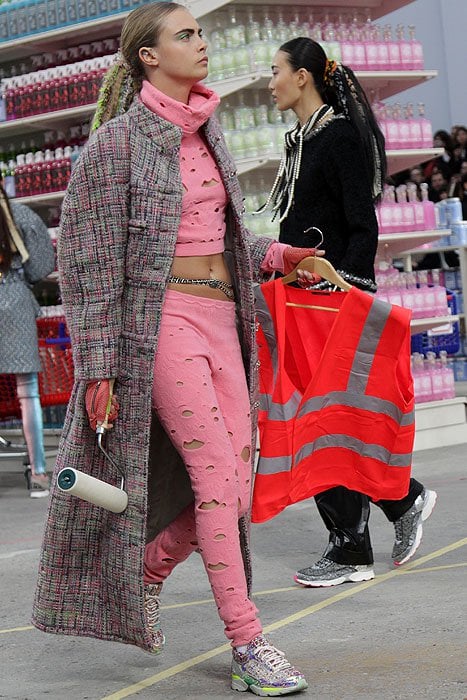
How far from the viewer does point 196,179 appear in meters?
3.37

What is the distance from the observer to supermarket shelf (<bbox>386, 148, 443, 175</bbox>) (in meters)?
8.11

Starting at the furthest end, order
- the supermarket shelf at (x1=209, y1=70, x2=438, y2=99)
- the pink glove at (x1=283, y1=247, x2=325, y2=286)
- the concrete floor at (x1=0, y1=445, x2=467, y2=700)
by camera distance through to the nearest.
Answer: the supermarket shelf at (x1=209, y1=70, x2=438, y2=99), the pink glove at (x1=283, y1=247, x2=325, y2=286), the concrete floor at (x1=0, y1=445, x2=467, y2=700)

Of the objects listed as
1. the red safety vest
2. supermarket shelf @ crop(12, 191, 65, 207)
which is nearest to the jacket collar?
the red safety vest

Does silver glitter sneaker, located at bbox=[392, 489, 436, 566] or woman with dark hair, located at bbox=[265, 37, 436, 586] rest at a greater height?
woman with dark hair, located at bbox=[265, 37, 436, 586]

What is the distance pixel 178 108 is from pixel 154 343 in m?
0.54

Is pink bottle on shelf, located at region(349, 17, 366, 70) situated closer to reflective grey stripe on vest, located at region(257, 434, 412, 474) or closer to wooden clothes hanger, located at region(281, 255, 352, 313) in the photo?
reflective grey stripe on vest, located at region(257, 434, 412, 474)

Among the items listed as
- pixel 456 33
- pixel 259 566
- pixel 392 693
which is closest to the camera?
pixel 392 693

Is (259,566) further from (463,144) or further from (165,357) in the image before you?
(463,144)

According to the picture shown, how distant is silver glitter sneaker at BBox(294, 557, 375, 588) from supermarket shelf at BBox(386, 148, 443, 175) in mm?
3983

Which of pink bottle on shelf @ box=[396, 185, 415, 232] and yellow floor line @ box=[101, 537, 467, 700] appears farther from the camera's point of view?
pink bottle on shelf @ box=[396, 185, 415, 232]

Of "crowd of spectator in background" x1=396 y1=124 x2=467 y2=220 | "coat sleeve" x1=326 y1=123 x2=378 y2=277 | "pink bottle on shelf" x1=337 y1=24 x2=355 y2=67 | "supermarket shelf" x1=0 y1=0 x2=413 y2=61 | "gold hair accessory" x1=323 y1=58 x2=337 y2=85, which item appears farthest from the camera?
"crowd of spectator in background" x1=396 y1=124 x2=467 y2=220

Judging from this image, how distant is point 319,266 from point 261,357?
47cm

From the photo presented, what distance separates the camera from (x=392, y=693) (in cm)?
→ 313

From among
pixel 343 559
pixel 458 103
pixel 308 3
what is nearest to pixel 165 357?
pixel 343 559
